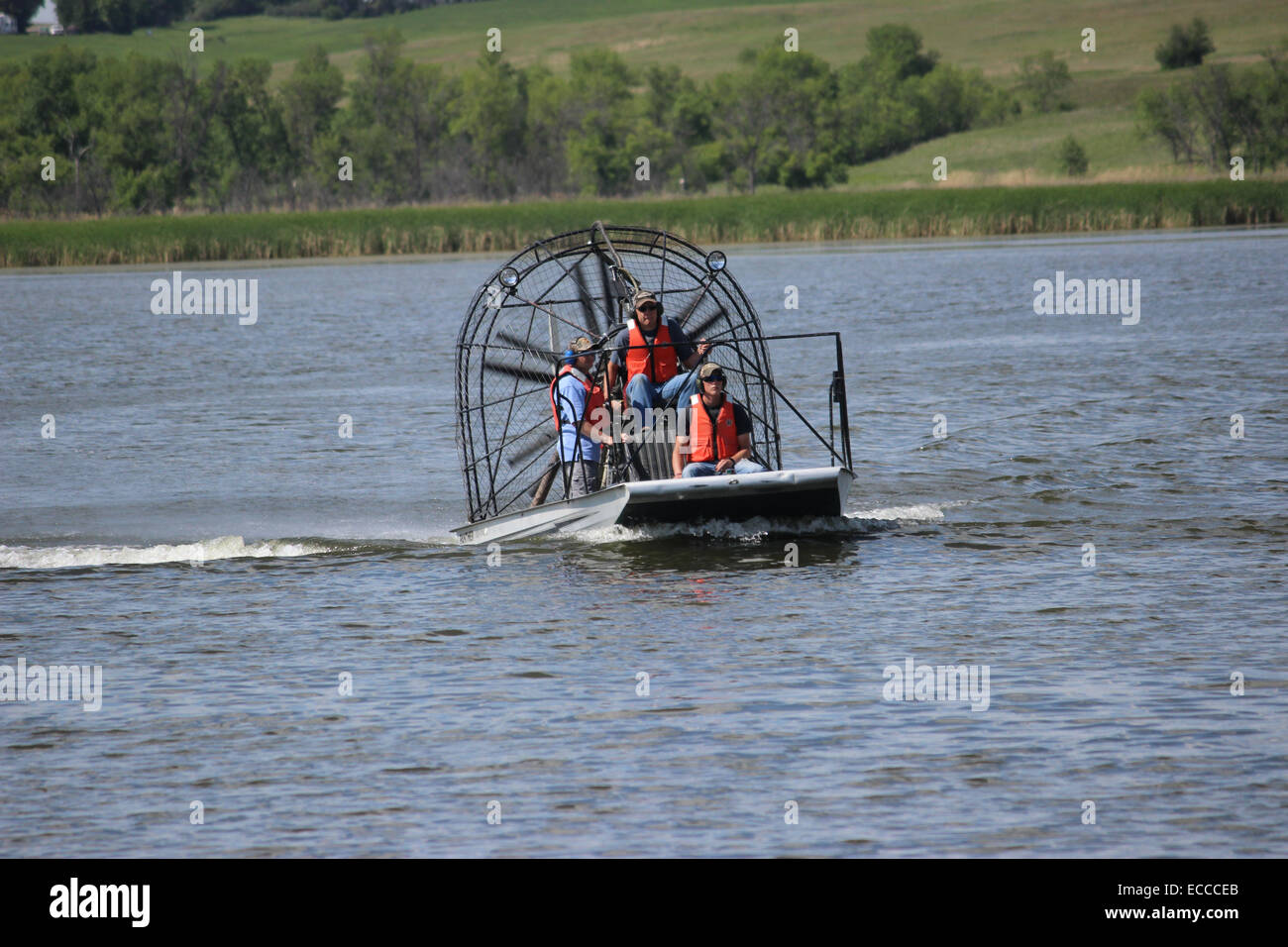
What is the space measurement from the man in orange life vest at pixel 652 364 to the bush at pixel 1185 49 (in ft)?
449

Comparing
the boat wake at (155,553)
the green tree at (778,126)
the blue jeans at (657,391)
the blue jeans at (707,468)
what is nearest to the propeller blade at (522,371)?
the blue jeans at (657,391)

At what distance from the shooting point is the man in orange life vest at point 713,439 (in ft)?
48.3

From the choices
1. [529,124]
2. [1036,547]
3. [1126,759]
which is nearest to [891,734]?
[1126,759]

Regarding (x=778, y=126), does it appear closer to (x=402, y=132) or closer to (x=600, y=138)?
(x=600, y=138)

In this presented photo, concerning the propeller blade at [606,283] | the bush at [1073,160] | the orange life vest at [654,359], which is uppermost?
the bush at [1073,160]

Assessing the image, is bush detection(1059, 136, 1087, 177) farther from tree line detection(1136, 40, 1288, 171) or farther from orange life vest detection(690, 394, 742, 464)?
orange life vest detection(690, 394, 742, 464)

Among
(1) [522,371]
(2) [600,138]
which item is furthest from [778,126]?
(1) [522,371]

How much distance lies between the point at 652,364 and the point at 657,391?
290 millimetres

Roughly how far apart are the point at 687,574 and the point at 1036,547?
3228 mm

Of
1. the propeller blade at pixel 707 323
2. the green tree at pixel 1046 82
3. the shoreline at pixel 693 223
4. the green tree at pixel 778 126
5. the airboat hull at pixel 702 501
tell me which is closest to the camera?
the airboat hull at pixel 702 501

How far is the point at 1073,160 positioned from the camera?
10075 cm

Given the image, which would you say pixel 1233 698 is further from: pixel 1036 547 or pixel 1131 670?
pixel 1036 547

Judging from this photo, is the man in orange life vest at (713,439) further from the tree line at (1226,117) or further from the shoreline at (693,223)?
the tree line at (1226,117)
